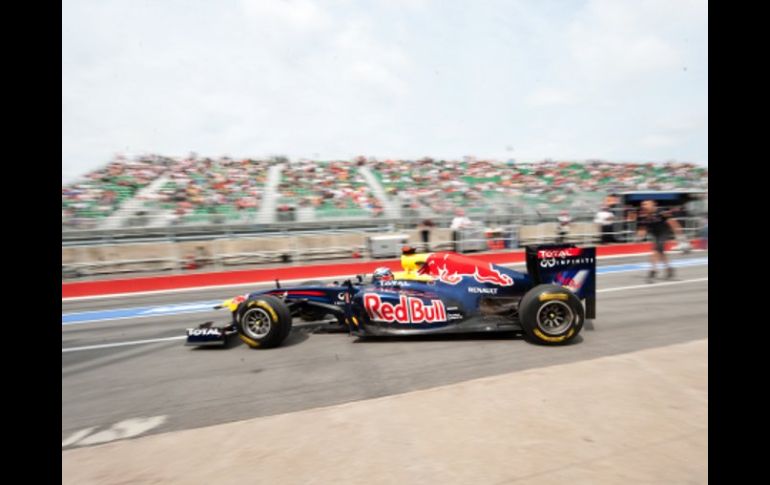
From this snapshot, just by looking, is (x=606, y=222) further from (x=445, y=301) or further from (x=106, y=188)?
(x=106, y=188)

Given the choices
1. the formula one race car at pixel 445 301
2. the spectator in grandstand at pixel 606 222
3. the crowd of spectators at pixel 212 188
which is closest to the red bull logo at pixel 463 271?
the formula one race car at pixel 445 301

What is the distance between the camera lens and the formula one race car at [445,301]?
5324 mm

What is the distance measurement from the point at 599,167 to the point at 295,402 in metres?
30.2

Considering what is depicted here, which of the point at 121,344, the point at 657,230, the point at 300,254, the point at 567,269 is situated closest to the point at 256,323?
the point at 121,344

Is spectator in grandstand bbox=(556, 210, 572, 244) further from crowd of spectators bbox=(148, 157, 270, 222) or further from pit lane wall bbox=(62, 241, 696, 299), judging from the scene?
crowd of spectators bbox=(148, 157, 270, 222)

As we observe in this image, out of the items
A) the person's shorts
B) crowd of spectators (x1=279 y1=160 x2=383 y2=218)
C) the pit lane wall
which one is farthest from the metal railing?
the person's shorts

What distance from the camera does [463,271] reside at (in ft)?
17.8

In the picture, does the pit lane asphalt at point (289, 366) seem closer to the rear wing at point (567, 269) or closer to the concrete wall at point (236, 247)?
the rear wing at point (567, 269)

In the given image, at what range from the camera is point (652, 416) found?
121 inches

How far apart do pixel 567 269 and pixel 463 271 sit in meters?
1.32

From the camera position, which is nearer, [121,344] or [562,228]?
[121,344]
